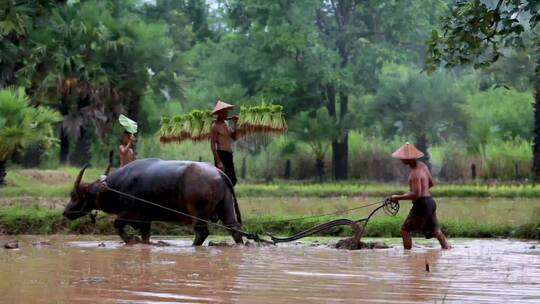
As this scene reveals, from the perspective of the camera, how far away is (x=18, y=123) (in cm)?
2072

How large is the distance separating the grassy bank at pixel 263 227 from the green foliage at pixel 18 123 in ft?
15.6

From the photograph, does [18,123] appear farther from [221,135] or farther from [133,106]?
[133,106]

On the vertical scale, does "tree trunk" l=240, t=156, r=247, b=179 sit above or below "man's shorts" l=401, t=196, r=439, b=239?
above

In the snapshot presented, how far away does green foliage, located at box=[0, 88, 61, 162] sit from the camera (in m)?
20.0

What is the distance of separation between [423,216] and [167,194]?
337 cm

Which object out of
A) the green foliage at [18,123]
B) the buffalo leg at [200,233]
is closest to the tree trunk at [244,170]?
the green foliage at [18,123]

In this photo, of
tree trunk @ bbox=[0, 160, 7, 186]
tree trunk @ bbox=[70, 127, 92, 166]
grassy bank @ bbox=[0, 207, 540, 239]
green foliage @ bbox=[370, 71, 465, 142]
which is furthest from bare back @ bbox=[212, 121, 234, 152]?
green foliage @ bbox=[370, 71, 465, 142]

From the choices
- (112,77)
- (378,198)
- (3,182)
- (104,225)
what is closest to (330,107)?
(112,77)

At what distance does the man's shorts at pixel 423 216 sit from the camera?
11.8 metres

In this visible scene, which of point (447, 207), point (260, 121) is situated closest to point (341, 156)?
point (447, 207)

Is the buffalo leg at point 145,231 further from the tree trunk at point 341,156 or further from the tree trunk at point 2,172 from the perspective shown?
the tree trunk at point 341,156

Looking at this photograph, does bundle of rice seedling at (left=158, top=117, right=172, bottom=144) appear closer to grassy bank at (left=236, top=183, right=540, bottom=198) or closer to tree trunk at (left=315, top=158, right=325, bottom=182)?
grassy bank at (left=236, top=183, right=540, bottom=198)

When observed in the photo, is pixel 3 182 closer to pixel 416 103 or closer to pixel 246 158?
pixel 246 158

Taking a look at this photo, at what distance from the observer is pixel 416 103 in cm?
3659
